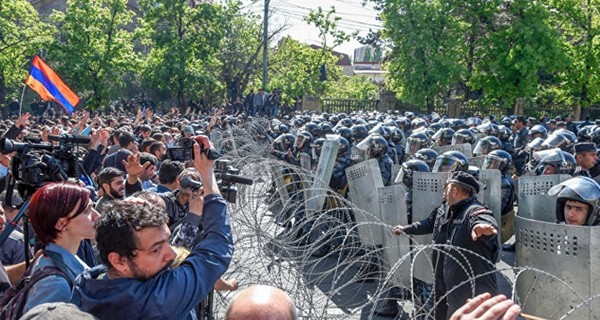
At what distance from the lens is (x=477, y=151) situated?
11.8m

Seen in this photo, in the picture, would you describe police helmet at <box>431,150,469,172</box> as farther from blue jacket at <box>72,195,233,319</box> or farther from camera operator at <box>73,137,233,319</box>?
camera operator at <box>73,137,233,319</box>

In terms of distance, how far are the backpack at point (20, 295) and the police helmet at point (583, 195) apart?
12.7ft

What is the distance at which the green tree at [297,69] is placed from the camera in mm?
36078

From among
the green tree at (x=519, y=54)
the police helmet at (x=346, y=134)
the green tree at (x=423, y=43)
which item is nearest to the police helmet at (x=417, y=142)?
the police helmet at (x=346, y=134)

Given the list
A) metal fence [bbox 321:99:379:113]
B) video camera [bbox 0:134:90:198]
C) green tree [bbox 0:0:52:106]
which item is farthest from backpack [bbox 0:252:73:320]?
metal fence [bbox 321:99:379:113]

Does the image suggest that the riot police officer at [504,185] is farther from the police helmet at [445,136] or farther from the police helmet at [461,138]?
the police helmet at [445,136]

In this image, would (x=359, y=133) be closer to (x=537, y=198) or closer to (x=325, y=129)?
(x=325, y=129)

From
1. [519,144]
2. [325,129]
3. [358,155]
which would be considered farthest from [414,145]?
[519,144]

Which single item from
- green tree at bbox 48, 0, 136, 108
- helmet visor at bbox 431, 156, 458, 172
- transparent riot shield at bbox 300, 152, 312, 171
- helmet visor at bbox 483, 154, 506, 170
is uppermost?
green tree at bbox 48, 0, 136, 108

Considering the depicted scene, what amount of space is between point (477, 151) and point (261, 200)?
5.76m

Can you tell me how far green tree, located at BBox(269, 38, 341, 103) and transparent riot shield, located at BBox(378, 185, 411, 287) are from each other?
28.9 m

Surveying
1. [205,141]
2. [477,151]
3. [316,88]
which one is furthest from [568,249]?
[316,88]

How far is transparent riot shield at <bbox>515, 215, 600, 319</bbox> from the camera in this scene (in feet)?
15.1

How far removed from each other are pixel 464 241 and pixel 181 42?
27424mm
